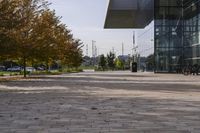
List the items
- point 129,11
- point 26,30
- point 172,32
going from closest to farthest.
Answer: point 26,30 → point 172,32 → point 129,11

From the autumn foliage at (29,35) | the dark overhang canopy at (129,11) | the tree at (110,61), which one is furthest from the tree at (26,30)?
the tree at (110,61)

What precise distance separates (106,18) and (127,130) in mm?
59459

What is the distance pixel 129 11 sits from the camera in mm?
63031

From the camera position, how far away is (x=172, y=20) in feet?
193

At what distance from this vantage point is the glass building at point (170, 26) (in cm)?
5612

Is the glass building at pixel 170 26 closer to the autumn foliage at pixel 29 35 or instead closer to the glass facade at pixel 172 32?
the glass facade at pixel 172 32

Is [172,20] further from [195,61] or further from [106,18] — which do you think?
[106,18]

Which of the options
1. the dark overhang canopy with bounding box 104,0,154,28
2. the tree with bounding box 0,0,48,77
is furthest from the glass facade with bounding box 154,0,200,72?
the tree with bounding box 0,0,48,77

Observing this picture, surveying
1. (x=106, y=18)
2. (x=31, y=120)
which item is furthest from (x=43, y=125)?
(x=106, y=18)

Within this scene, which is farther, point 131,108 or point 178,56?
point 178,56

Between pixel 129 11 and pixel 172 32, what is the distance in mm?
6975

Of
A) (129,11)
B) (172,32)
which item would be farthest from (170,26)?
(129,11)

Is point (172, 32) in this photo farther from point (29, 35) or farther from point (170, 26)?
point (29, 35)

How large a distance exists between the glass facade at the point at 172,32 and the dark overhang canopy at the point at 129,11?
1.86 metres
